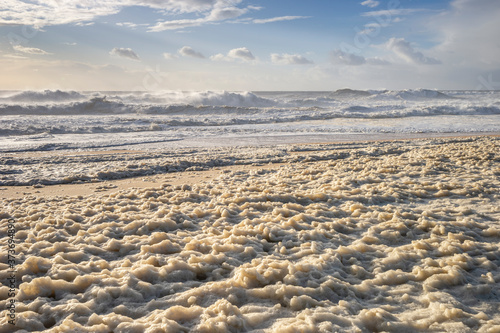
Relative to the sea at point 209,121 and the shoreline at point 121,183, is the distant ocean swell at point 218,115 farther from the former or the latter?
the shoreline at point 121,183

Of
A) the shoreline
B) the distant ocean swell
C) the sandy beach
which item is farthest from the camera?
the distant ocean swell

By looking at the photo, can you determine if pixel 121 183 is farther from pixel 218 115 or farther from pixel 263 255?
pixel 218 115

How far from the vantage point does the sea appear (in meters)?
16.2

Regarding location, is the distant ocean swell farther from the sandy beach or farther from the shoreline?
the sandy beach

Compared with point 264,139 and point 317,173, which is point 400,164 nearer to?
point 317,173

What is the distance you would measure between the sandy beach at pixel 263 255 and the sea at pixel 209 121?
8532 mm

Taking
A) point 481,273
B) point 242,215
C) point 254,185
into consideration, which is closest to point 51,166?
point 254,185

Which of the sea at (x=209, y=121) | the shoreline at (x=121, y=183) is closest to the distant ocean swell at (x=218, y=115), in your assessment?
the sea at (x=209, y=121)

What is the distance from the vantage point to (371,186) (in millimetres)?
6648

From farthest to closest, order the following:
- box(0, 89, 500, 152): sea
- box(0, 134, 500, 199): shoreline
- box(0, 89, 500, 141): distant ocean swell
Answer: box(0, 89, 500, 141): distant ocean swell < box(0, 89, 500, 152): sea < box(0, 134, 500, 199): shoreline

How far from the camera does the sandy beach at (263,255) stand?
2859mm

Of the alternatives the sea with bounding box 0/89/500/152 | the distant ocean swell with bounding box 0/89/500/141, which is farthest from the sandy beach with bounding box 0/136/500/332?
the distant ocean swell with bounding box 0/89/500/141

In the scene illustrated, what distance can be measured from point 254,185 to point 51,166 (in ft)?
19.9

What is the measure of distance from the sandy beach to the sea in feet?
28.0
